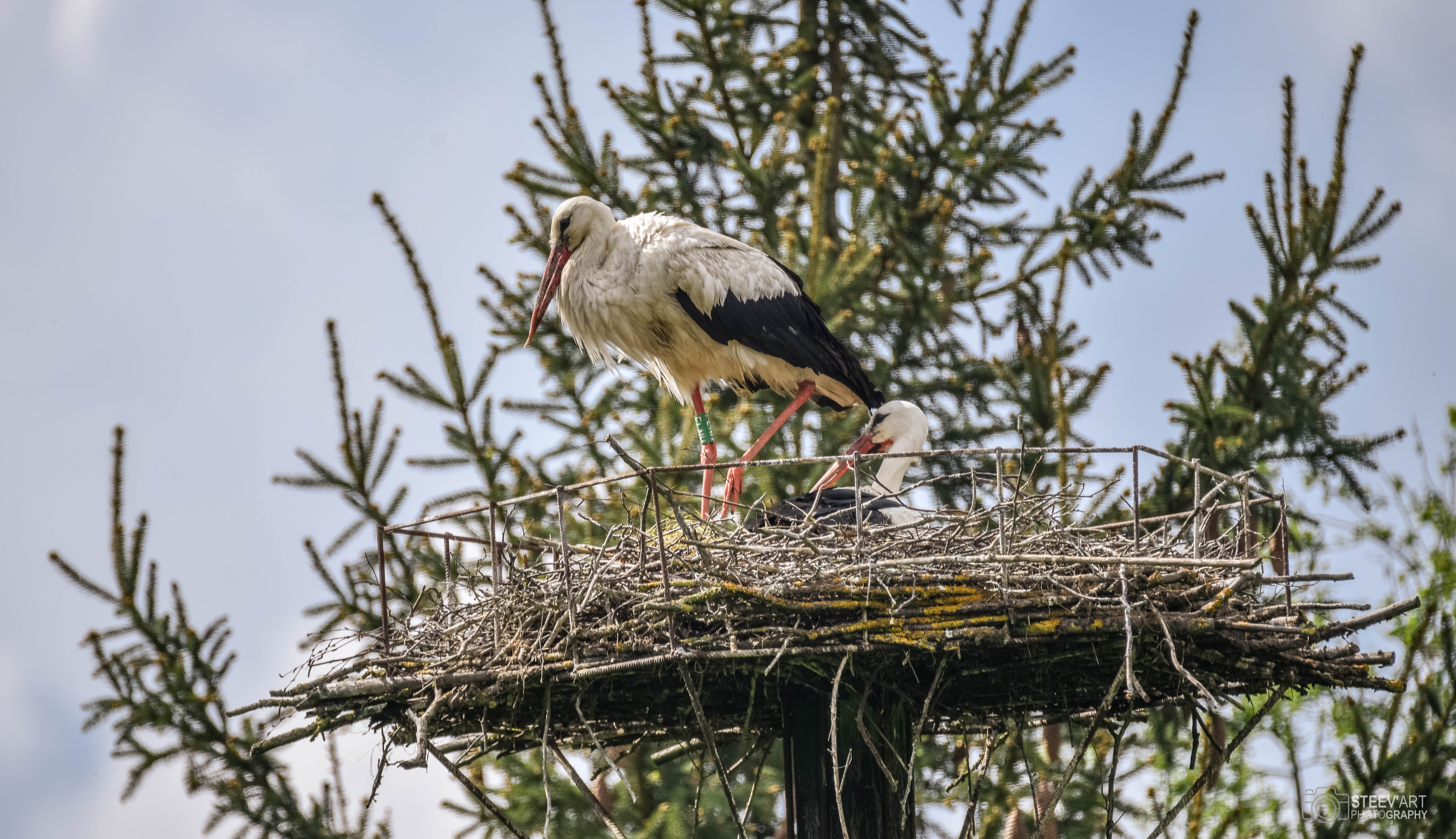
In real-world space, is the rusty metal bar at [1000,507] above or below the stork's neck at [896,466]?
below

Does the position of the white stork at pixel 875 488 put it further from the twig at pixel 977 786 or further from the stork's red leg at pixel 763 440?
the twig at pixel 977 786

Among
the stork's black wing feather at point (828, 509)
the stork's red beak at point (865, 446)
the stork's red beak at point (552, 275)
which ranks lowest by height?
the stork's black wing feather at point (828, 509)

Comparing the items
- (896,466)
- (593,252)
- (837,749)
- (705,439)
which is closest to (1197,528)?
(837,749)

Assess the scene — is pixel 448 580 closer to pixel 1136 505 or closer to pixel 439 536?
pixel 439 536

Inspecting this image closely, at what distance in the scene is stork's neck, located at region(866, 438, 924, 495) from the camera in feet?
→ 24.5

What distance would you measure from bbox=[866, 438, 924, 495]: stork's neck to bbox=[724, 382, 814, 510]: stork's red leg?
518 mm

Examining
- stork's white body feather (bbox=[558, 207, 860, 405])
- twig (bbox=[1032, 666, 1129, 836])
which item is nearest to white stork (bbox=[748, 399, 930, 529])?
stork's white body feather (bbox=[558, 207, 860, 405])

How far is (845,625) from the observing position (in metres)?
4.79

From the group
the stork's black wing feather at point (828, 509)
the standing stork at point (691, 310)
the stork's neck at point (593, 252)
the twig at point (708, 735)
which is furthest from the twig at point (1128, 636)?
the stork's neck at point (593, 252)

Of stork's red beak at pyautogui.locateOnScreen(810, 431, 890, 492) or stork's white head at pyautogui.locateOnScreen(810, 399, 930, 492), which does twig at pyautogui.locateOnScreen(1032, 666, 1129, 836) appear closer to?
stork's red beak at pyautogui.locateOnScreen(810, 431, 890, 492)

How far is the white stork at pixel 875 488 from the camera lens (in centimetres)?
584

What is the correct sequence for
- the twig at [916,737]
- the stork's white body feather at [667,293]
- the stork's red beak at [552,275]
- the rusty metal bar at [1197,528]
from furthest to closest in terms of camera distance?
the stork's red beak at [552,275] < the stork's white body feather at [667,293] < the rusty metal bar at [1197,528] < the twig at [916,737]

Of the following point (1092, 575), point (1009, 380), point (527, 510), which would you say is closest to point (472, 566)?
point (1092, 575)

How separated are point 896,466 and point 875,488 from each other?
1.43ft
